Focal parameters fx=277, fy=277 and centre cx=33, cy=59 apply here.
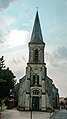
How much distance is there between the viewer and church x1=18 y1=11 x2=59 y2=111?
68.2 metres

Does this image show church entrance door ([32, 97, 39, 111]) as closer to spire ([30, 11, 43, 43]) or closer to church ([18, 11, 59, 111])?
church ([18, 11, 59, 111])

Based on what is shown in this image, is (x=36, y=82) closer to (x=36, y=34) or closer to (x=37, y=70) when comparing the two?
(x=37, y=70)

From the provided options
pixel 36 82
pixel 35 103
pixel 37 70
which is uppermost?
pixel 37 70

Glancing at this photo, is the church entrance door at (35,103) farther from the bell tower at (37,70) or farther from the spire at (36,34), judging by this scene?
the spire at (36,34)

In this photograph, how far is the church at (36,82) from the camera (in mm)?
68250

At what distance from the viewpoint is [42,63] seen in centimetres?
7081

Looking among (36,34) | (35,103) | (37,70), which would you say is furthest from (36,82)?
(36,34)

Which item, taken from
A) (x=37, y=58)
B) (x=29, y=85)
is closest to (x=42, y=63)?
(x=37, y=58)

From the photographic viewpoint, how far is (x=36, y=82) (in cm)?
6956

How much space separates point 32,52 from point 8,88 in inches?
441

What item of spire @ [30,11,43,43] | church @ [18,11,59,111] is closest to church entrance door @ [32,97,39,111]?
church @ [18,11,59,111]

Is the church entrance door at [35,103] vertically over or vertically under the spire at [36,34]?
under

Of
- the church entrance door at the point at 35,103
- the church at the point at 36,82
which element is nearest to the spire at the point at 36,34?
the church at the point at 36,82

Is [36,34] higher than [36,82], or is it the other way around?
[36,34]
